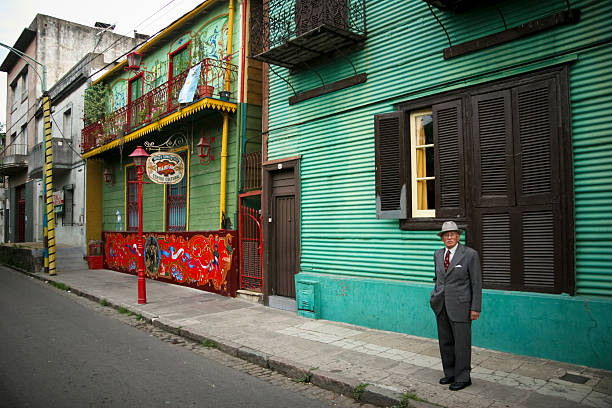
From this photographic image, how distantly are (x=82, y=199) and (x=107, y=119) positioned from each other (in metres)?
4.56

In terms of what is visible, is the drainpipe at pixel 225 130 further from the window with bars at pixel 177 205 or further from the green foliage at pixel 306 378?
the green foliage at pixel 306 378

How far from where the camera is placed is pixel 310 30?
777 centimetres

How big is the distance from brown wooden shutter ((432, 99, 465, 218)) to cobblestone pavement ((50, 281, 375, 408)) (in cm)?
316

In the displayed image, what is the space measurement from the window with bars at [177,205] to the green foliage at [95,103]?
6071mm

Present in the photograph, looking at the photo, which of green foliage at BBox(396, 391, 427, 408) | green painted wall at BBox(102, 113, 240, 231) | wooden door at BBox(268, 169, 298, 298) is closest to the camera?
green foliage at BBox(396, 391, 427, 408)

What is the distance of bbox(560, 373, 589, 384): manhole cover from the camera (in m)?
4.75

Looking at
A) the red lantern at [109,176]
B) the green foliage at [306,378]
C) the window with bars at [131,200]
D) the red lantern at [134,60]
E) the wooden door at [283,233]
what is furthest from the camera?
Answer: the red lantern at [109,176]

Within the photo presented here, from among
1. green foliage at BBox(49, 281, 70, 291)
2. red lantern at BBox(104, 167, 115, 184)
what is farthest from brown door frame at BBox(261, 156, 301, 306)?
red lantern at BBox(104, 167, 115, 184)

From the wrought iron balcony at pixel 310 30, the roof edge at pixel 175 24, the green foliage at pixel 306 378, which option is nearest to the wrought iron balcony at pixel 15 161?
the roof edge at pixel 175 24

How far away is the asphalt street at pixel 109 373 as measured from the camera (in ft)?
A: 15.2

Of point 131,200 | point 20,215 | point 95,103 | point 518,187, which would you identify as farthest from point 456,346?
point 20,215

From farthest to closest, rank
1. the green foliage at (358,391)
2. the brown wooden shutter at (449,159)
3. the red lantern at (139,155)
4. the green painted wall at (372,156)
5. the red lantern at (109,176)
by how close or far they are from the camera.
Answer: the red lantern at (109,176) → the red lantern at (139,155) → the brown wooden shutter at (449,159) → the green painted wall at (372,156) → the green foliage at (358,391)

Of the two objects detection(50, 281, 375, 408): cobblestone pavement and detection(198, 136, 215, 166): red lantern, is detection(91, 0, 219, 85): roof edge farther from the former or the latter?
detection(50, 281, 375, 408): cobblestone pavement

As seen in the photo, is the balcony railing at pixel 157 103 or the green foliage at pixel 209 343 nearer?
the green foliage at pixel 209 343
